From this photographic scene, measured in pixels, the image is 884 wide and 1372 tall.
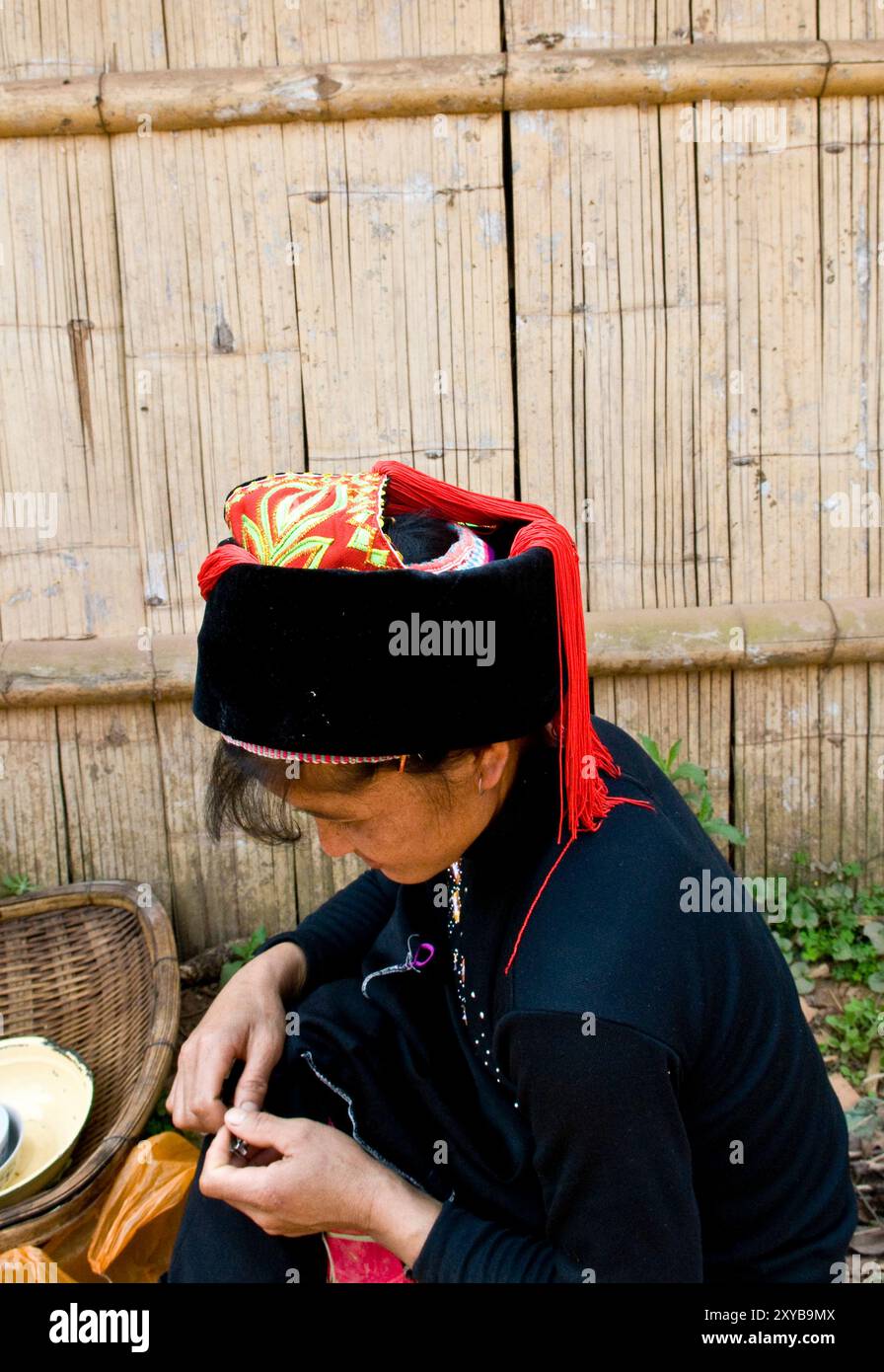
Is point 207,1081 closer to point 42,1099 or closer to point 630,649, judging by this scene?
point 42,1099

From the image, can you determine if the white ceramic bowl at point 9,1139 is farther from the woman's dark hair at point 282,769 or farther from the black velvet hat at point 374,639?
the black velvet hat at point 374,639

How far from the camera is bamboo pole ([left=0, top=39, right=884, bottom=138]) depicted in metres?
2.54

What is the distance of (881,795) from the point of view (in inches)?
118

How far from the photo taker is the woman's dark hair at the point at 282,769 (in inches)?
52.1

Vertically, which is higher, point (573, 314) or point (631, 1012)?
point (573, 314)

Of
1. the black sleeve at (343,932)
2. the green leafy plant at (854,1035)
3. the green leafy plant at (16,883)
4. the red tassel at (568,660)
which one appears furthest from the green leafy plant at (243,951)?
the red tassel at (568,660)

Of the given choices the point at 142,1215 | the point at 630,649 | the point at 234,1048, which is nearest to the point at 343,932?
the point at 234,1048

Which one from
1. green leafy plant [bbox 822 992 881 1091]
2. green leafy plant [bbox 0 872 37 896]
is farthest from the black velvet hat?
green leafy plant [bbox 0 872 37 896]

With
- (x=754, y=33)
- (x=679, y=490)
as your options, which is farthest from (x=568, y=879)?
(x=754, y=33)

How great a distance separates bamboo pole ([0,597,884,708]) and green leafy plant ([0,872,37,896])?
0.51 meters

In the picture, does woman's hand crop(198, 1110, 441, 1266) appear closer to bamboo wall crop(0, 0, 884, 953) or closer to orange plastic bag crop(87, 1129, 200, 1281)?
orange plastic bag crop(87, 1129, 200, 1281)

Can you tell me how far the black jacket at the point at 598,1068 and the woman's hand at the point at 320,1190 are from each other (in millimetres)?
62

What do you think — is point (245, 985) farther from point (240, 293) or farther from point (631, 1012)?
point (240, 293)
